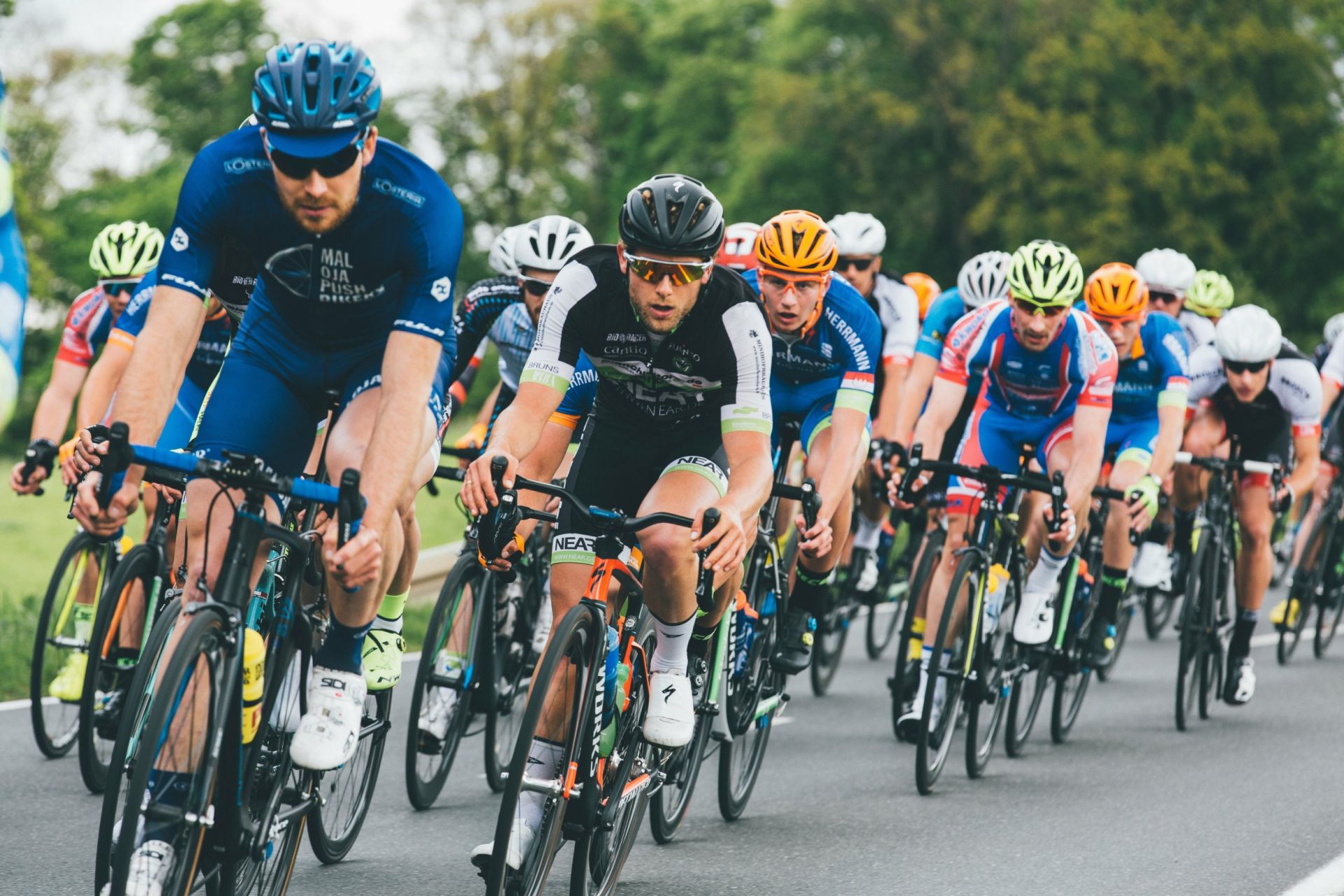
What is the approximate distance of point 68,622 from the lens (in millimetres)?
7312

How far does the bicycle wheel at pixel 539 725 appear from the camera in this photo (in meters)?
4.48

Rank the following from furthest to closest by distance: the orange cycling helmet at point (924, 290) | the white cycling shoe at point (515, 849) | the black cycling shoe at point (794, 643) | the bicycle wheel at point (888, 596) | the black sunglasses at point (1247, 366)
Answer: the orange cycling helmet at point (924, 290), the bicycle wheel at point (888, 596), the black sunglasses at point (1247, 366), the black cycling shoe at point (794, 643), the white cycling shoe at point (515, 849)

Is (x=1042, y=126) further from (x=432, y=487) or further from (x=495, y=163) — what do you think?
(x=432, y=487)

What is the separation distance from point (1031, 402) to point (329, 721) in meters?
4.74

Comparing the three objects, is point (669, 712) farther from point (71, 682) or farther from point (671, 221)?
point (71, 682)

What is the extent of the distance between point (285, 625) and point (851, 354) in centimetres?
356

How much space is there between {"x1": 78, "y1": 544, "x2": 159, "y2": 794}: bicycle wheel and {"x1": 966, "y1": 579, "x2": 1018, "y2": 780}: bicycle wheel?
360 centimetres

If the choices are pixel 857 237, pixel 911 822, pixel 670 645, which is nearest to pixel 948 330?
pixel 857 237

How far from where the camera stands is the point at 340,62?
4375mm

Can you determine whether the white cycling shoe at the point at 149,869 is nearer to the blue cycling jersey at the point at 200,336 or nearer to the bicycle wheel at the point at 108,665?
the bicycle wheel at the point at 108,665

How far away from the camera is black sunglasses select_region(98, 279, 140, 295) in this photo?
785 cm

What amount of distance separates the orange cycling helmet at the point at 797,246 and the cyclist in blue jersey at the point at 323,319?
2.39m

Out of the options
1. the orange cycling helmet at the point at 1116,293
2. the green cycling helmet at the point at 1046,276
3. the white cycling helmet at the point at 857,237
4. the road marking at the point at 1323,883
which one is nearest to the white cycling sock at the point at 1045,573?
the green cycling helmet at the point at 1046,276

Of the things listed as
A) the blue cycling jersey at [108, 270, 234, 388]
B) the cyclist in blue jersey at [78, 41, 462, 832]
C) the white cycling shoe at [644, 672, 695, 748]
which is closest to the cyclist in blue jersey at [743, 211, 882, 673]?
the white cycling shoe at [644, 672, 695, 748]
